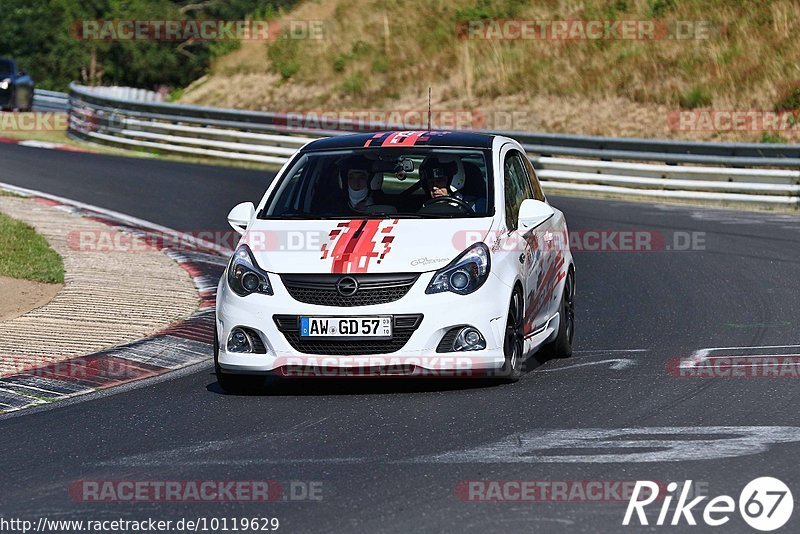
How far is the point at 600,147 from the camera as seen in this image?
23.2 meters

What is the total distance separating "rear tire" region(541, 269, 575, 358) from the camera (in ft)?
32.8

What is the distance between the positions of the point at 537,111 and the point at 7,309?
2088cm

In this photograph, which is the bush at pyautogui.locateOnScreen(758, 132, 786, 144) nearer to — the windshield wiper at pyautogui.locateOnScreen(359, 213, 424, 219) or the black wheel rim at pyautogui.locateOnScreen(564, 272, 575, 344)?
the black wheel rim at pyautogui.locateOnScreen(564, 272, 575, 344)

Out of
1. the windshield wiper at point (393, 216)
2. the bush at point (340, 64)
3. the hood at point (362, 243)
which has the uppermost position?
the bush at point (340, 64)

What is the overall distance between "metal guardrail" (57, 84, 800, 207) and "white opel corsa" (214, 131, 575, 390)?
41.0 feet

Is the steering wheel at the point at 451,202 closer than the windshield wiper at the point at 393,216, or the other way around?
the windshield wiper at the point at 393,216

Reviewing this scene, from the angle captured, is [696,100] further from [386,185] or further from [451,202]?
[451,202]

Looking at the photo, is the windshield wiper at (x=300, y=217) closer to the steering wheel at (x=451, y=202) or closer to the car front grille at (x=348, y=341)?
the steering wheel at (x=451, y=202)

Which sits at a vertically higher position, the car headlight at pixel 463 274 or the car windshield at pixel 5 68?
the car windshield at pixel 5 68

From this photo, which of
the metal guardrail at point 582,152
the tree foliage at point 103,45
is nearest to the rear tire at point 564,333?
the metal guardrail at point 582,152

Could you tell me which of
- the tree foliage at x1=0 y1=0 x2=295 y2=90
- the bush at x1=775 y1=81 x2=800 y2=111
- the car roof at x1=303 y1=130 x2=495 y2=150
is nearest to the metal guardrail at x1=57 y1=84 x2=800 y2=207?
the bush at x1=775 y1=81 x2=800 y2=111

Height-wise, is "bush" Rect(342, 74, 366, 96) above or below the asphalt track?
above

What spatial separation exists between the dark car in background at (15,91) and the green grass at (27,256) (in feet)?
81.2

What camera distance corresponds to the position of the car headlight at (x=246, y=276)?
855cm
